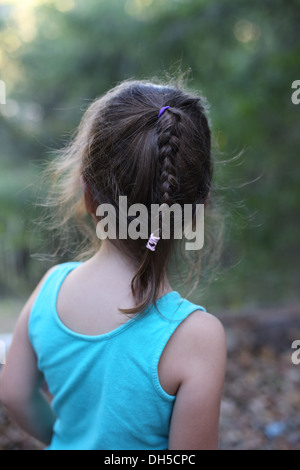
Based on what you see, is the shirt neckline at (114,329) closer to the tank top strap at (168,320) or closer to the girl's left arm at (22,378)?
the tank top strap at (168,320)

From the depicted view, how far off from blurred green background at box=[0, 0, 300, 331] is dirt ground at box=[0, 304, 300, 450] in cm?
50

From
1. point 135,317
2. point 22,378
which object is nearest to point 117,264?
point 135,317

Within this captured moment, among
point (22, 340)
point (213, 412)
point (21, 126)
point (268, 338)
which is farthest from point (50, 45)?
point (213, 412)

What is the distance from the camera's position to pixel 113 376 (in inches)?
43.3

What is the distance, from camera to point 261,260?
400 centimetres

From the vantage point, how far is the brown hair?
104 centimetres

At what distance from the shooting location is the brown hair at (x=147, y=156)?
1.04 m

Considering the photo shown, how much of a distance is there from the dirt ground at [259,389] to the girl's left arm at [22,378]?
0.55 meters

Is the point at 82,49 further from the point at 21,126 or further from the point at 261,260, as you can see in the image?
the point at 261,260

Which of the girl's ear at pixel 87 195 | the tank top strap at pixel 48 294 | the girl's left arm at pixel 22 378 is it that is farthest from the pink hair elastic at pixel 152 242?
the girl's left arm at pixel 22 378

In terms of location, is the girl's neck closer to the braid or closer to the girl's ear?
the girl's ear

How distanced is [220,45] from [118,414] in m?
3.28

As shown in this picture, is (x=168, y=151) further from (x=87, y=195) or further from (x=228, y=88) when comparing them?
(x=228, y=88)

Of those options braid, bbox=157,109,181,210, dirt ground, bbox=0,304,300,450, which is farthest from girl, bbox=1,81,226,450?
dirt ground, bbox=0,304,300,450
